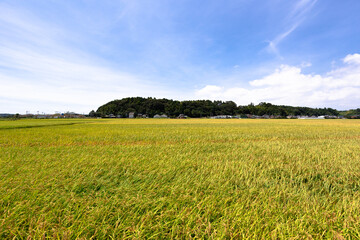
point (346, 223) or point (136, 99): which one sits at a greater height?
point (136, 99)

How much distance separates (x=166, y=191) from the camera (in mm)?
2795

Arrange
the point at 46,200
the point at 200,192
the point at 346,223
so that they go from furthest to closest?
the point at 200,192
the point at 46,200
the point at 346,223

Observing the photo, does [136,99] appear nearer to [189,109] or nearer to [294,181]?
[189,109]

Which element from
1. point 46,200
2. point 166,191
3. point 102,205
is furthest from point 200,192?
point 46,200

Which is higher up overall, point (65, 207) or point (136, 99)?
point (136, 99)

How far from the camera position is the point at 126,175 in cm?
367

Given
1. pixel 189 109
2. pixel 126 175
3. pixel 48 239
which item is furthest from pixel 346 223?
pixel 189 109

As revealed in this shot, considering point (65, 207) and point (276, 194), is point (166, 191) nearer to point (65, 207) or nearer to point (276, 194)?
point (65, 207)

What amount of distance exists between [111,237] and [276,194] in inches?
106

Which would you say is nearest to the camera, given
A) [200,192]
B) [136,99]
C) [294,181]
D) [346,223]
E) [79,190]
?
[346,223]

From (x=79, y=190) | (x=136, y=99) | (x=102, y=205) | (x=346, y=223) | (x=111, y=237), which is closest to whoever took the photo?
(x=111, y=237)

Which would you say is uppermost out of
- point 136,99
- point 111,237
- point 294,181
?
point 136,99

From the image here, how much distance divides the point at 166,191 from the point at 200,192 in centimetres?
62

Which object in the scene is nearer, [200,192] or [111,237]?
[111,237]
